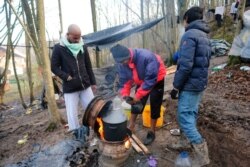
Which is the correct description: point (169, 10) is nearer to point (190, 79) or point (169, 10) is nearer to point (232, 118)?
point (232, 118)

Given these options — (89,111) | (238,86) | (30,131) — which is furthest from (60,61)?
(238,86)

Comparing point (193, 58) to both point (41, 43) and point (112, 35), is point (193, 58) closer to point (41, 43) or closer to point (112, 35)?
point (41, 43)

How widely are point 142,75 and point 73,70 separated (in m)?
1.21

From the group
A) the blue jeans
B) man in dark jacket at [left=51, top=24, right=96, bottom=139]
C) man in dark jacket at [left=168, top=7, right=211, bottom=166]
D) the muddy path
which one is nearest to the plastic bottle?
man in dark jacket at [left=168, top=7, right=211, bottom=166]

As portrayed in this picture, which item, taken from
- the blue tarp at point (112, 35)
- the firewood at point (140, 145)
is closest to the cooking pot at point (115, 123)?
the firewood at point (140, 145)

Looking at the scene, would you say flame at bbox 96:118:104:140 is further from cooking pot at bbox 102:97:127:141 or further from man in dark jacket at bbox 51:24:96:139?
man in dark jacket at bbox 51:24:96:139

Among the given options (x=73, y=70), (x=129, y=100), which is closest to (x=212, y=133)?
(x=129, y=100)

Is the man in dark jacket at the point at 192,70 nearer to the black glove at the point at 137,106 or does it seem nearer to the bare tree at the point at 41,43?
the black glove at the point at 137,106

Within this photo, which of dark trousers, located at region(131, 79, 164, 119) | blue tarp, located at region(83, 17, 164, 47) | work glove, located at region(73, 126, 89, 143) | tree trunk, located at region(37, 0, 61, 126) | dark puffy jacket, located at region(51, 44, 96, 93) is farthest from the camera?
blue tarp, located at region(83, 17, 164, 47)

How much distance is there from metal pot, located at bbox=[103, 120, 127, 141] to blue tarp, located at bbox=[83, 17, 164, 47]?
6.20m

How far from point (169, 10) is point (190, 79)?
8.40m

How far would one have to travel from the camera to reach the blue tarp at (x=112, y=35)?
9.80 m

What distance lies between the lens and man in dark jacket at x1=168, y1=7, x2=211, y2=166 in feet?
11.4

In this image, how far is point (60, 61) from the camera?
A: 466 cm
